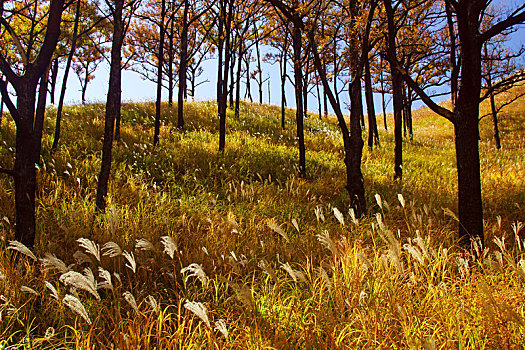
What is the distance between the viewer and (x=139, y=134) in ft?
29.5

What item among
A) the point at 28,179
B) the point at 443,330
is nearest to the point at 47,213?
the point at 28,179

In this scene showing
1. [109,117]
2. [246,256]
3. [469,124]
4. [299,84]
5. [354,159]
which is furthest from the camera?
[299,84]

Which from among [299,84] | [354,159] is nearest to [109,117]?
[354,159]

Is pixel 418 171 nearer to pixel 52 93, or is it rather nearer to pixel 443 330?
pixel 443 330

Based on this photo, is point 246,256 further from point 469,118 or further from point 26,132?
point 469,118

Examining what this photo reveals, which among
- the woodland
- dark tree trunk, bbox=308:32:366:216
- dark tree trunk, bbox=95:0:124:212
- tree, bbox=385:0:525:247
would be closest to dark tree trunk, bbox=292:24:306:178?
the woodland

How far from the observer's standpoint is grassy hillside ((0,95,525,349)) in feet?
6.19

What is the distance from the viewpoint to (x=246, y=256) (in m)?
3.22

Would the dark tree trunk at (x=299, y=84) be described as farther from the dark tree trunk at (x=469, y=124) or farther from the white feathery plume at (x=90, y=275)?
the white feathery plume at (x=90, y=275)

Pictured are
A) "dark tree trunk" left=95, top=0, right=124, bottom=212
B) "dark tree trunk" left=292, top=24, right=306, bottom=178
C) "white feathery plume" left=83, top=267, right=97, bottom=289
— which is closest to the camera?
"white feathery plume" left=83, top=267, right=97, bottom=289

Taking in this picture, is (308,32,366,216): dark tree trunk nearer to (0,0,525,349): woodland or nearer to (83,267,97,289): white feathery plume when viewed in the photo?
(0,0,525,349): woodland

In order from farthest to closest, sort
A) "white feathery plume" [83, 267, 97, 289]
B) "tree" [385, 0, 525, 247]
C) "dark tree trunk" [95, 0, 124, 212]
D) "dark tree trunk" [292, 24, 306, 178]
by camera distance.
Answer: "dark tree trunk" [292, 24, 306, 178] → "dark tree trunk" [95, 0, 124, 212] → "tree" [385, 0, 525, 247] → "white feathery plume" [83, 267, 97, 289]

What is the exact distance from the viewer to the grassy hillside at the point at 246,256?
1888 mm

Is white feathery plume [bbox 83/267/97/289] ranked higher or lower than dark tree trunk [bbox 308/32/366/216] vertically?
lower
